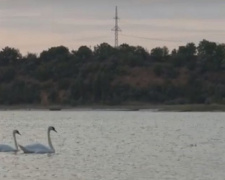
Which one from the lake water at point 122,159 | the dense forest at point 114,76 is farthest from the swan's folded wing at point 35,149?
the dense forest at point 114,76

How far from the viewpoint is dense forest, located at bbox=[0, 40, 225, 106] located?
4550 inches

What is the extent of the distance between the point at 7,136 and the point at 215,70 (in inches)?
2771

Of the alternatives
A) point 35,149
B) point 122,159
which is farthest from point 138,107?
point 122,159

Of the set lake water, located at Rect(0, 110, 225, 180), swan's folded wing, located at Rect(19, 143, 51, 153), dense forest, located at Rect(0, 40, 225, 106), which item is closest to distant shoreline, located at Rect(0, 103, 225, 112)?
dense forest, located at Rect(0, 40, 225, 106)

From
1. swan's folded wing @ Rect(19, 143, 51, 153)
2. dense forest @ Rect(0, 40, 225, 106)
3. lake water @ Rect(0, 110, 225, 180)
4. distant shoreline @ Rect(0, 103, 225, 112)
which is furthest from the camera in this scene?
dense forest @ Rect(0, 40, 225, 106)

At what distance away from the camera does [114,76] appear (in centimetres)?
12081

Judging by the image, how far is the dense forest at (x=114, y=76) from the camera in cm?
11556

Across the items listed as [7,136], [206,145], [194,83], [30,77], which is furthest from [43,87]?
[206,145]

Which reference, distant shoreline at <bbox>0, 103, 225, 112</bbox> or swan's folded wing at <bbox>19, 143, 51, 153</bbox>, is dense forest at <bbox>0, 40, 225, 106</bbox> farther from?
swan's folded wing at <bbox>19, 143, 51, 153</bbox>

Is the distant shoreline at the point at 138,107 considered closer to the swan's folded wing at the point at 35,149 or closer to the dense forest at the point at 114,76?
the dense forest at the point at 114,76

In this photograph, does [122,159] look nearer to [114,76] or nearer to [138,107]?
[138,107]

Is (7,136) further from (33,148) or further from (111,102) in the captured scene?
(111,102)

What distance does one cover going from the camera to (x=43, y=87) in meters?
122

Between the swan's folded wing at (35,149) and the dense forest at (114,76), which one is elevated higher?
the dense forest at (114,76)
